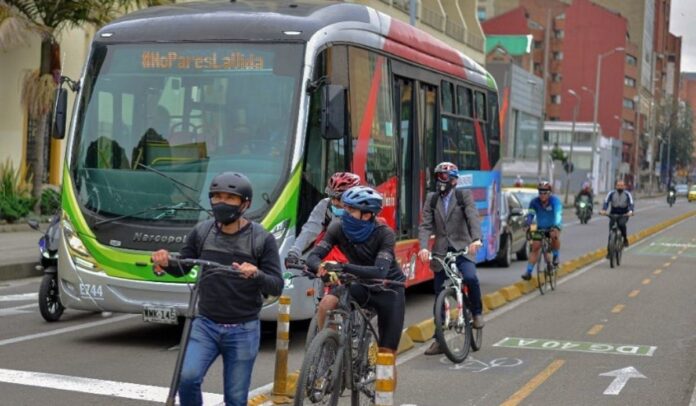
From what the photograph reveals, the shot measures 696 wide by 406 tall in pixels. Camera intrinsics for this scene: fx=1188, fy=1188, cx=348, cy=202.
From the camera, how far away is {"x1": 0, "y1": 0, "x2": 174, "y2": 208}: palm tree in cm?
2547

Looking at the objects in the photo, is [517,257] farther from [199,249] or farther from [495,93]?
[199,249]

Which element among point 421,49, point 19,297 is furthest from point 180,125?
point 19,297

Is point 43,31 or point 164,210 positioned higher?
point 43,31

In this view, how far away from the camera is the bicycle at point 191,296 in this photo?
580cm

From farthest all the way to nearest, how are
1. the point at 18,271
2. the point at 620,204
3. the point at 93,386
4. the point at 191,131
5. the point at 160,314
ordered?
the point at 620,204, the point at 18,271, the point at 191,131, the point at 160,314, the point at 93,386

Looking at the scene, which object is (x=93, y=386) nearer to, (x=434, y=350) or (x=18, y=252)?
(x=434, y=350)

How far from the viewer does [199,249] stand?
20.8 feet

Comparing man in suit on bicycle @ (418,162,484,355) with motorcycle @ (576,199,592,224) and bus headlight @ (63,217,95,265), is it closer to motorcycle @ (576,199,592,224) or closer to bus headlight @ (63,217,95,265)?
bus headlight @ (63,217,95,265)

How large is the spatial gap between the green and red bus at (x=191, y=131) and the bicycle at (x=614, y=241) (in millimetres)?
12805

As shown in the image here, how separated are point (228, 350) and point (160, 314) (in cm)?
469

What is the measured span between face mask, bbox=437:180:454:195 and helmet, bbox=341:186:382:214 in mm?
3810

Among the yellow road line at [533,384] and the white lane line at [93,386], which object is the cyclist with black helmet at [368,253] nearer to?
the white lane line at [93,386]

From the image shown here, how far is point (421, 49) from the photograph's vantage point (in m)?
15.0

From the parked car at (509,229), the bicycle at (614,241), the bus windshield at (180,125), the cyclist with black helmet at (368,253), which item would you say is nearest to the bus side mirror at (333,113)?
the bus windshield at (180,125)
